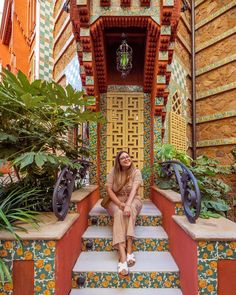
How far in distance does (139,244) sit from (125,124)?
2.51 metres

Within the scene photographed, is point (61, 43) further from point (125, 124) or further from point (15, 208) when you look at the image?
point (15, 208)

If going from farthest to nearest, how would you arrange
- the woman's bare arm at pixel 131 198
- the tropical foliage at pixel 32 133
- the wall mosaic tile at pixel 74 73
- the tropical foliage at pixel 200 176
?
1. the wall mosaic tile at pixel 74 73
2. the tropical foliage at pixel 200 176
3. the woman's bare arm at pixel 131 198
4. the tropical foliage at pixel 32 133

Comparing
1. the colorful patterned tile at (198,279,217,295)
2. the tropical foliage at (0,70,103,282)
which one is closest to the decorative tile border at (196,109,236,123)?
the tropical foliage at (0,70,103,282)

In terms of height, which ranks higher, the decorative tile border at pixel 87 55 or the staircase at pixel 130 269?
the decorative tile border at pixel 87 55

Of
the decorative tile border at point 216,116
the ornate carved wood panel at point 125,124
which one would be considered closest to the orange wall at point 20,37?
the ornate carved wood panel at point 125,124

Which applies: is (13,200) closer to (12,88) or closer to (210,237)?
(12,88)

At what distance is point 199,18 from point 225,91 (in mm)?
2575

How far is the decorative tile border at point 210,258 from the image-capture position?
6.47ft

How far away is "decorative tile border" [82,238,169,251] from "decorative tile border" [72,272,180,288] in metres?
0.47

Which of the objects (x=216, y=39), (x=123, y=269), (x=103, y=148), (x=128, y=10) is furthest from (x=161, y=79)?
(x=216, y=39)

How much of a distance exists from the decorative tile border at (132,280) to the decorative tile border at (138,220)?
955 mm

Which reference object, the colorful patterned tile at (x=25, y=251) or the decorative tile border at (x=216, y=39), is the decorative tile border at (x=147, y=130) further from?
the decorative tile border at (x=216, y=39)

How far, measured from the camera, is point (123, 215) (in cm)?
285

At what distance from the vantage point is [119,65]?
14.0 ft
